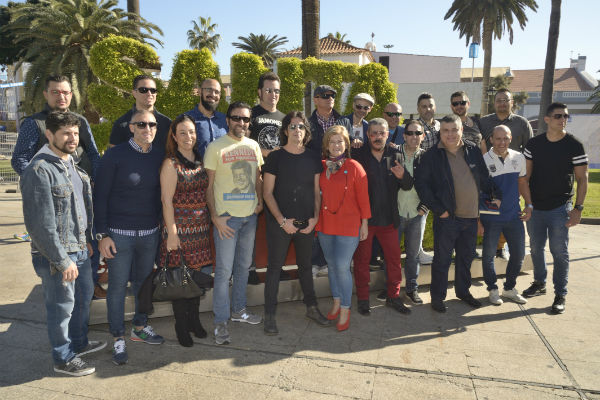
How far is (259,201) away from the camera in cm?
389

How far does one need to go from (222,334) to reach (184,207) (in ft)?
4.26

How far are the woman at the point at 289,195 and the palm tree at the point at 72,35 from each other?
14.4 m

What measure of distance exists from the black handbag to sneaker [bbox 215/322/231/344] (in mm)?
475

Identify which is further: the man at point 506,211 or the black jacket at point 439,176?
the man at point 506,211

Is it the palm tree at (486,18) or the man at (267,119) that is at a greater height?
the palm tree at (486,18)

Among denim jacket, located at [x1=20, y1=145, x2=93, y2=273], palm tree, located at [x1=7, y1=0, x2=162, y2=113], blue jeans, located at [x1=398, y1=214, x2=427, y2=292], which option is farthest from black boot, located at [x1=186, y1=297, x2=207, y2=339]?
palm tree, located at [x1=7, y1=0, x2=162, y2=113]

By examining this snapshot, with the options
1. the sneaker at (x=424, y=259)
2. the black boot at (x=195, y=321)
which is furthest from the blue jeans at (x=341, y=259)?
the sneaker at (x=424, y=259)

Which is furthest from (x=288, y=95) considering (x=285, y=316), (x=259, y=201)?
(x=285, y=316)

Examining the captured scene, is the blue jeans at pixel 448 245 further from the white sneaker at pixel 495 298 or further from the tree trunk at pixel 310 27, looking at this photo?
the tree trunk at pixel 310 27

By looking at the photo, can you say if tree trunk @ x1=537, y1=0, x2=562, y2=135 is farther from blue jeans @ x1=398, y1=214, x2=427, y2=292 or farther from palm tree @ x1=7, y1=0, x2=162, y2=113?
palm tree @ x1=7, y1=0, x2=162, y2=113

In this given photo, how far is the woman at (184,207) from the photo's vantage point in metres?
3.34

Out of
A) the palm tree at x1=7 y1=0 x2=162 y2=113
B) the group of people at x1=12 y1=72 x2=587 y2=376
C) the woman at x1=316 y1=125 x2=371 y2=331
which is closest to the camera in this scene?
the group of people at x1=12 y1=72 x2=587 y2=376

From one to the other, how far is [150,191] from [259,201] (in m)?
1.06

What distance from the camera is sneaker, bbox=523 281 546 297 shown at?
16.1 ft
